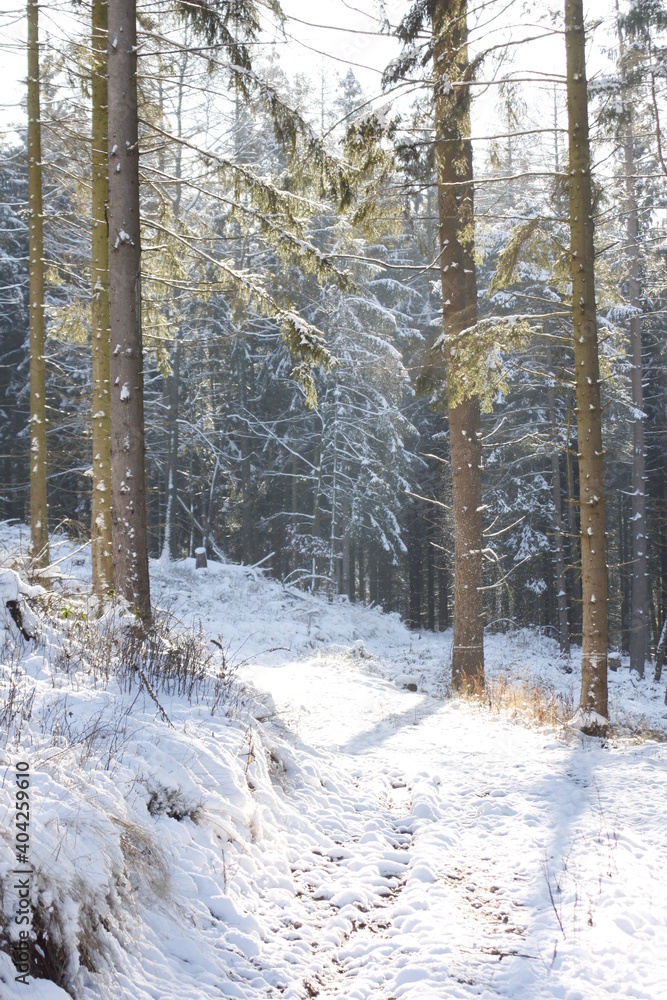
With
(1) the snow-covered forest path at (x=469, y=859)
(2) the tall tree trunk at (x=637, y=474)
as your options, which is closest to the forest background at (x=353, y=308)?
(2) the tall tree trunk at (x=637, y=474)

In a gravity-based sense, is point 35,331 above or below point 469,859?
above

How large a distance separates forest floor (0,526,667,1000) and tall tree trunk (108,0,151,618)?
28.5 inches

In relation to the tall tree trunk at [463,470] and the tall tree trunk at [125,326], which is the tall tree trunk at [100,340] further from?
the tall tree trunk at [463,470]

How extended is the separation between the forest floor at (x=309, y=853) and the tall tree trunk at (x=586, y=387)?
35.4 inches

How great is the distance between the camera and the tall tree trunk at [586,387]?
7.09 metres

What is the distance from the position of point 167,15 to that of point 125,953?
9805mm

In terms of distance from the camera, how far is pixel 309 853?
14.2ft

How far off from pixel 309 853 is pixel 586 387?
5.35 meters

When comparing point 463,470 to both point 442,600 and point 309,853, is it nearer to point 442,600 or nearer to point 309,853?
point 309,853

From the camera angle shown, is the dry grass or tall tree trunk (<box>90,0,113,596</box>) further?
tall tree trunk (<box>90,0,113,596</box>)

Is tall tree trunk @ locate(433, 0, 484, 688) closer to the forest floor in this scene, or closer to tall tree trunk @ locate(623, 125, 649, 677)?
the forest floor

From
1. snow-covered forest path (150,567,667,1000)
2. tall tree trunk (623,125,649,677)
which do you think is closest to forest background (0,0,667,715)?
tall tree trunk (623,125,649,677)

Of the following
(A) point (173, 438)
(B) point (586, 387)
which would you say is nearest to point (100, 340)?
(B) point (586, 387)

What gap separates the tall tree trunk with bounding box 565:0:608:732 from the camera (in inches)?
279
